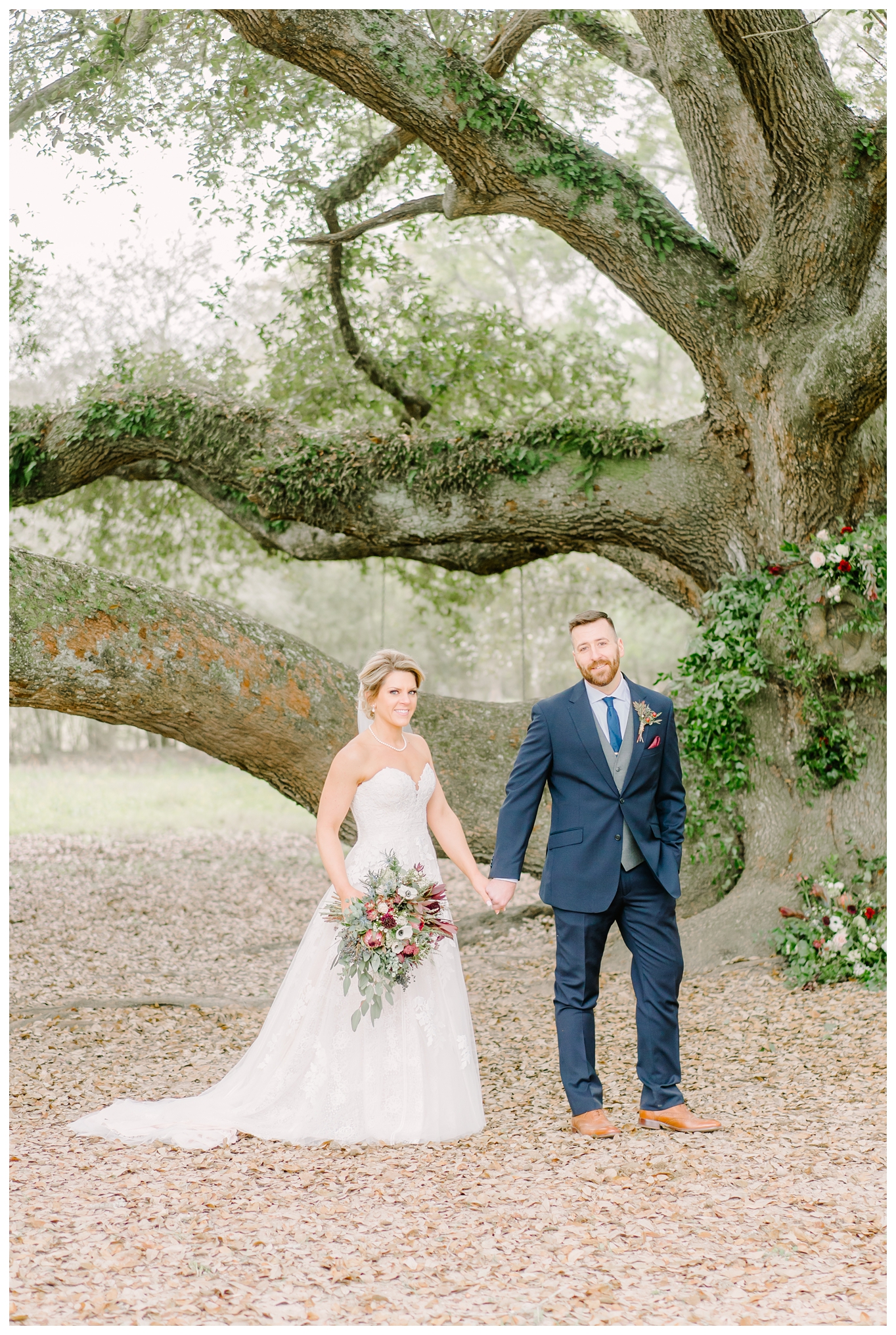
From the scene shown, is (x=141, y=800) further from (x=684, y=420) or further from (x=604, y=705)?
(x=604, y=705)

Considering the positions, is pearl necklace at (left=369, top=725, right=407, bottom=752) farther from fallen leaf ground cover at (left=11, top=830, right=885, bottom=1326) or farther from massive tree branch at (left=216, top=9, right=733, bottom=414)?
massive tree branch at (left=216, top=9, right=733, bottom=414)

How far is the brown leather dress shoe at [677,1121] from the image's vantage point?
4.42 m

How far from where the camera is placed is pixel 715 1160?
4102 mm

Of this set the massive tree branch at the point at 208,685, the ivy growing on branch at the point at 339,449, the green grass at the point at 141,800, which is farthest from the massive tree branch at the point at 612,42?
the green grass at the point at 141,800

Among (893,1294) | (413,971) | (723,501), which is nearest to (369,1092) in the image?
(413,971)

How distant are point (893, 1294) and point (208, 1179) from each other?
2274 millimetres

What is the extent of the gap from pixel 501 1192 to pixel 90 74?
25.6ft

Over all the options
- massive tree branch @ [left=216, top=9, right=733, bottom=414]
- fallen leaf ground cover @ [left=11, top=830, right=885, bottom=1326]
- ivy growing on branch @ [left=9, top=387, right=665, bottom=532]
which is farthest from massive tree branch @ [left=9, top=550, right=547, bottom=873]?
massive tree branch @ [left=216, top=9, right=733, bottom=414]

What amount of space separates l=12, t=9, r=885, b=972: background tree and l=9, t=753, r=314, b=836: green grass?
Answer: 982cm

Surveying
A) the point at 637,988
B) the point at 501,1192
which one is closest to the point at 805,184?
the point at 637,988

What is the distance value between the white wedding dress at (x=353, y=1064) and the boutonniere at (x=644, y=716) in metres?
0.97

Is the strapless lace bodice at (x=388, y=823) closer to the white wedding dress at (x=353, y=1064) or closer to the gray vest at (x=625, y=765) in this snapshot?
the white wedding dress at (x=353, y=1064)

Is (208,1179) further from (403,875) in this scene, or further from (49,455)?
(49,455)

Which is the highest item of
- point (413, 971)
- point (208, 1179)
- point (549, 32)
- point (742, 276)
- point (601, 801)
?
point (549, 32)
